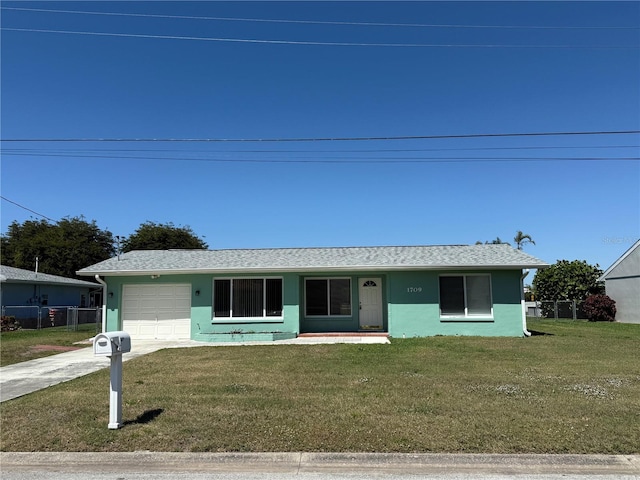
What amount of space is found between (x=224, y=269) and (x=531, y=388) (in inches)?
459

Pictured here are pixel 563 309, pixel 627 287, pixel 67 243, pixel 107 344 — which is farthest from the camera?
pixel 67 243

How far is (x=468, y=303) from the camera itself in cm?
1703

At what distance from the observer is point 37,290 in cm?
2836

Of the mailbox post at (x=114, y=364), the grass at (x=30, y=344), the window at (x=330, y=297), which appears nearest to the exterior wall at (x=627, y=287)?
the window at (x=330, y=297)

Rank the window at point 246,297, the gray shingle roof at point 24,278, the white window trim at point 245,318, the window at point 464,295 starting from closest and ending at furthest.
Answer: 1. the window at point 464,295
2. the white window trim at point 245,318
3. the window at point 246,297
4. the gray shingle roof at point 24,278

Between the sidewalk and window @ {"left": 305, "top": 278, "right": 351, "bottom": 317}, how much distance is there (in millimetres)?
13185

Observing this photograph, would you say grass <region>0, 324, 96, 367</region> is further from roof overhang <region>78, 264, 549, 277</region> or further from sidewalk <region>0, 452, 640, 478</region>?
sidewalk <region>0, 452, 640, 478</region>

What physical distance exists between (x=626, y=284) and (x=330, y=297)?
19.3 metres

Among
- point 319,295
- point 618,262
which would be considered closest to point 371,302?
point 319,295

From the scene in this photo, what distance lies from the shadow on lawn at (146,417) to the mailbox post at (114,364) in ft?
0.69

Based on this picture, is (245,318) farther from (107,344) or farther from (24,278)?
(24,278)

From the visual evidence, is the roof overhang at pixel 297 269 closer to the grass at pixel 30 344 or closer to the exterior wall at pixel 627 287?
the grass at pixel 30 344

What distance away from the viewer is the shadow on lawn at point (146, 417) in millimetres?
5961

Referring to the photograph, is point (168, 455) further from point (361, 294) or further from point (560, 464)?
point (361, 294)
